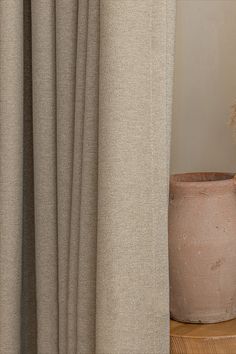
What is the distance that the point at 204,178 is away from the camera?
1278 millimetres

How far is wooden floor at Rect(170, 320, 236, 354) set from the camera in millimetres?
1051

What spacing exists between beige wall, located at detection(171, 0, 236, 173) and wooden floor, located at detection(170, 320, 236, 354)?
1.65 ft

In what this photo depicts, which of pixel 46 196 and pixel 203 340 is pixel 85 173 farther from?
pixel 203 340

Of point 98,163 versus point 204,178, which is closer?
point 98,163

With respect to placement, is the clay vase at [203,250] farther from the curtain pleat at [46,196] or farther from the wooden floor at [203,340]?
the curtain pleat at [46,196]

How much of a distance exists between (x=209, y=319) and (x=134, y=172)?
321 millimetres

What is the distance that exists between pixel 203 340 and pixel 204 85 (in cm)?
67

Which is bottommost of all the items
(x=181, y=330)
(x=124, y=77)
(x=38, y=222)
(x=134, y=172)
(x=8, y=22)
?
(x=181, y=330)

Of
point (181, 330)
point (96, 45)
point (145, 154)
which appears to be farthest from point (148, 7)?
point (181, 330)

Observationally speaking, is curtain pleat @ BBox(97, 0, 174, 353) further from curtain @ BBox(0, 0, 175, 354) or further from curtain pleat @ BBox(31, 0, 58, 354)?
curtain pleat @ BBox(31, 0, 58, 354)

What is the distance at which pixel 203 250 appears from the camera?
1104 mm

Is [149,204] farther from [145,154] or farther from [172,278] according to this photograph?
[172,278]

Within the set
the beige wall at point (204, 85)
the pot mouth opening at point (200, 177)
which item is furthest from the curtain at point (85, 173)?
the beige wall at point (204, 85)

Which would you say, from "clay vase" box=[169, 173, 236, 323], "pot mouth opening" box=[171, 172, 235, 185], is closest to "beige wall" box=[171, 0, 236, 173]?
"pot mouth opening" box=[171, 172, 235, 185]
